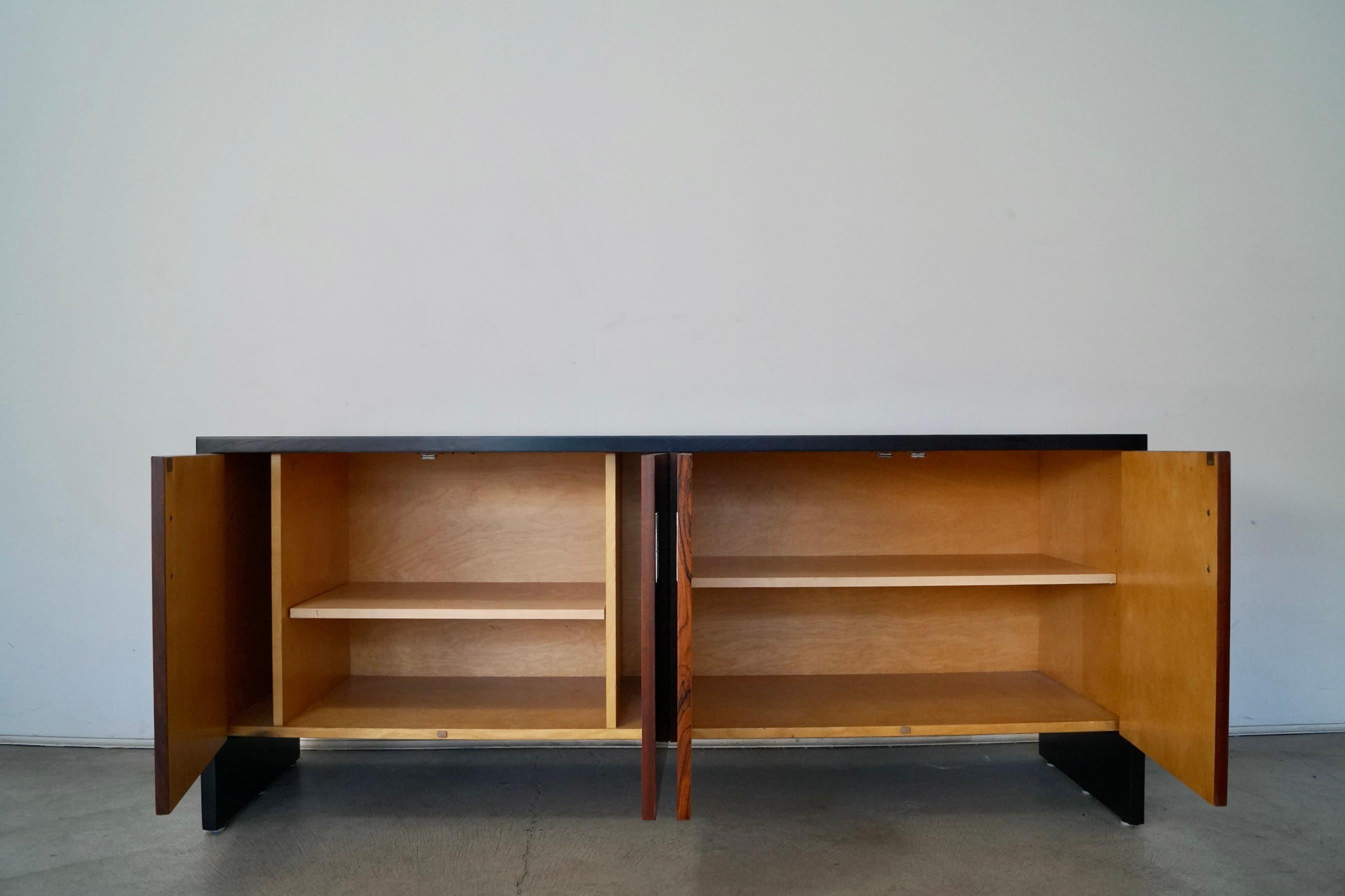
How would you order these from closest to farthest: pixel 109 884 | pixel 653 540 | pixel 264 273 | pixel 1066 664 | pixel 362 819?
pixel 653 540
pixel 109 884
pixel 362 819
pixel 1066 664
pixel 264 273

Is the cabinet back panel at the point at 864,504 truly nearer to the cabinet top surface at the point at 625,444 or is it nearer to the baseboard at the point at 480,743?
the cabinet top surface at the point at 625,444

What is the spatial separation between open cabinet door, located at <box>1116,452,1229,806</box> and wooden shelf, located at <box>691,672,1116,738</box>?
0.56 feet

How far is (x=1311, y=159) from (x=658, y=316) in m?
2.15

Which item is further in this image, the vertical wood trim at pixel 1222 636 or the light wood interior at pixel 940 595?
the light wood interior at pixel 940 595

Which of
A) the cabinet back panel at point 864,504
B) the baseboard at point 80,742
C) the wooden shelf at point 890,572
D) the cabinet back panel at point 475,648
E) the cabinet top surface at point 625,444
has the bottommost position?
the baseboard at point 80,742

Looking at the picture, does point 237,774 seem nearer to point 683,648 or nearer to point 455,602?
point 455,602

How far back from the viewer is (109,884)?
158 cm

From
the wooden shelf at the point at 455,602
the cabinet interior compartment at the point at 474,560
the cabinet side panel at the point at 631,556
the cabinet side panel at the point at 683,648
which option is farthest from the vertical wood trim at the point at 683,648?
the cabinet side panel at the point at 631,556

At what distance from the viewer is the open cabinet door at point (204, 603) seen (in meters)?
1.47

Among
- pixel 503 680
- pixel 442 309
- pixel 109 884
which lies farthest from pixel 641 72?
pixel 109 884

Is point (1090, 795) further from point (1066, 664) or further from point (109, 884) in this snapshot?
point (109, 884)

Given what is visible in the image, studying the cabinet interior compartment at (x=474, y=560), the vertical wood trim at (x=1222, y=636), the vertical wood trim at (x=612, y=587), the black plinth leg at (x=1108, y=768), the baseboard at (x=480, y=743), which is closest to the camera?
the vertical wood trim at (x=1222, y=636)

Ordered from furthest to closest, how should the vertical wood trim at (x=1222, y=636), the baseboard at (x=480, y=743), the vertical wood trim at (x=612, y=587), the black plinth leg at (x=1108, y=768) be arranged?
the baseboard at (x=480, y=743), the black plinth leg at (x=1108, y=768), the vertical wood trim at (x=612, y=587), the vertical wood trim at (x=1222, y=636)

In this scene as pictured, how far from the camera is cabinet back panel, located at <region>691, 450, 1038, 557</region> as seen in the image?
214cm
